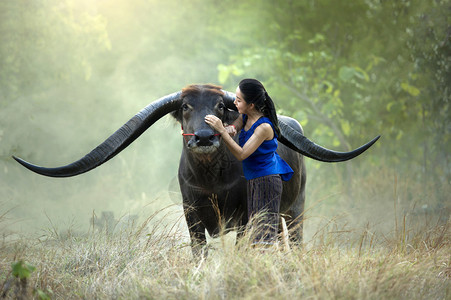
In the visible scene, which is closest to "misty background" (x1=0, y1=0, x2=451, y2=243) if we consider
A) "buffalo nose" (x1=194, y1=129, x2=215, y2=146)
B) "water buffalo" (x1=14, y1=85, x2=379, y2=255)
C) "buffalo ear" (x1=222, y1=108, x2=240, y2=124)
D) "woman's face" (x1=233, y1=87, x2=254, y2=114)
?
"water buffalo" (x1=14, y1=85, x2=379, y2=255)

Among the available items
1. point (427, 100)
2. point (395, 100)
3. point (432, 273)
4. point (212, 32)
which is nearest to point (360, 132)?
point (395, 100)

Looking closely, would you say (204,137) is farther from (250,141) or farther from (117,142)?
(117,142)

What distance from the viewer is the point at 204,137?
12.6 feet

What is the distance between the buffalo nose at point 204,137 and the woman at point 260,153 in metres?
0.06

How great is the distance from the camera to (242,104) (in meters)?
3.73

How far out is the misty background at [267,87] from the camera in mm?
9629

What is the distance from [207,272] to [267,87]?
9379 millimetres

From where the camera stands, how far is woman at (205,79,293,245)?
3695mm

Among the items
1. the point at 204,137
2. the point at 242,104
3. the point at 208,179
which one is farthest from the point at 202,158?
the point at 242,104

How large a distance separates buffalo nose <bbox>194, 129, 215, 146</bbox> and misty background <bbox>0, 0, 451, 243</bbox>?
187 inches

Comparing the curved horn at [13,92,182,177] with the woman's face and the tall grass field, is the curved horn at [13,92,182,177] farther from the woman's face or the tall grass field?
the woman's face

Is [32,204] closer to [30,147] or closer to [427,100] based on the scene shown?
[30,147]

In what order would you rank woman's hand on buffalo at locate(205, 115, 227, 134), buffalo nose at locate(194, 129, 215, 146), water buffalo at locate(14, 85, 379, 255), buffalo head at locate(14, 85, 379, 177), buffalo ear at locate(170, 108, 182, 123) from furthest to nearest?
buffalo ear at locate(170, 108, 182, 123), water buffalo at locate(14, 85, 379, 255), buffalo head at locate(14, 85, 379, 177), buffalo nose at locate(194, 129, 215, 146), woman's hand on buffalo at locate(205, 115, 227, 134)

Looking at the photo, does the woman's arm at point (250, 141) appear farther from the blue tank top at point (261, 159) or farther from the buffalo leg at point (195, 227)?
the buffalo leg at point (195, 227)
